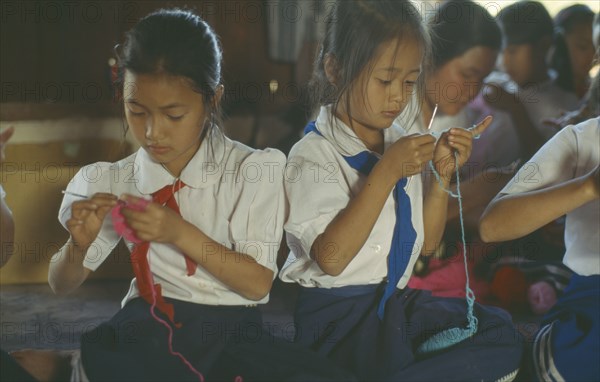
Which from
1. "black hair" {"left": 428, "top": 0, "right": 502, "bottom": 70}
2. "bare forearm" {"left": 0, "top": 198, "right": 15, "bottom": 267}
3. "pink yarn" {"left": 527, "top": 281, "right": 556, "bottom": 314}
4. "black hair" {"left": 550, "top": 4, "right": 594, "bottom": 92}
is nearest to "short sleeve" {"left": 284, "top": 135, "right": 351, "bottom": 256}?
"bare forearm" {"left": 0, "top": 198, "right": 15, "bottom": 267}

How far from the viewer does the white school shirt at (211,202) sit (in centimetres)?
156

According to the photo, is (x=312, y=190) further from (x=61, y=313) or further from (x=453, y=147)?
(x=61, y=313)

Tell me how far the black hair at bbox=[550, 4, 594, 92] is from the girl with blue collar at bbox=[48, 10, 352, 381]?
180 cm

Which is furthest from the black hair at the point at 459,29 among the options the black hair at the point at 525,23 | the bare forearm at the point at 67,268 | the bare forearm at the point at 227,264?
the bare forearm at the point at 67,268

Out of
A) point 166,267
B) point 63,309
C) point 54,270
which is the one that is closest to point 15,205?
point 63,309

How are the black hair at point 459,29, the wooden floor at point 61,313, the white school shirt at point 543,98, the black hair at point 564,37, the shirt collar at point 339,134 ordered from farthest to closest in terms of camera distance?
the black hair at point 564,37 → the white school shirt at point 543,98 → the black hair at point 459,29 → the wooden floor at point 61,313 → the shirt collar at point 339,134

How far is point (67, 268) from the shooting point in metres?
1.55

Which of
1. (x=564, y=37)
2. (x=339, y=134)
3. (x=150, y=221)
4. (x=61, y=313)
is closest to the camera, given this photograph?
(x=150, y=221)

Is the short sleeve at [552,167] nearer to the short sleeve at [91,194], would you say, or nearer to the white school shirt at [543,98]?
the short sleeve at [91,194]

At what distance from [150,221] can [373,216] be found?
1.51ft

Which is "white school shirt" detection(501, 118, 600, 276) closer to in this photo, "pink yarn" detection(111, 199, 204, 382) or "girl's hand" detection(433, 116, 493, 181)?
"girl's hand" detection(433, 116, 493, 181)

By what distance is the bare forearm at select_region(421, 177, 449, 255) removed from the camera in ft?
5.48

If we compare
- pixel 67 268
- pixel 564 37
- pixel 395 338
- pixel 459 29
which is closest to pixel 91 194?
pixel 67 268

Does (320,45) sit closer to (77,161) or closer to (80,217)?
(80,217)
